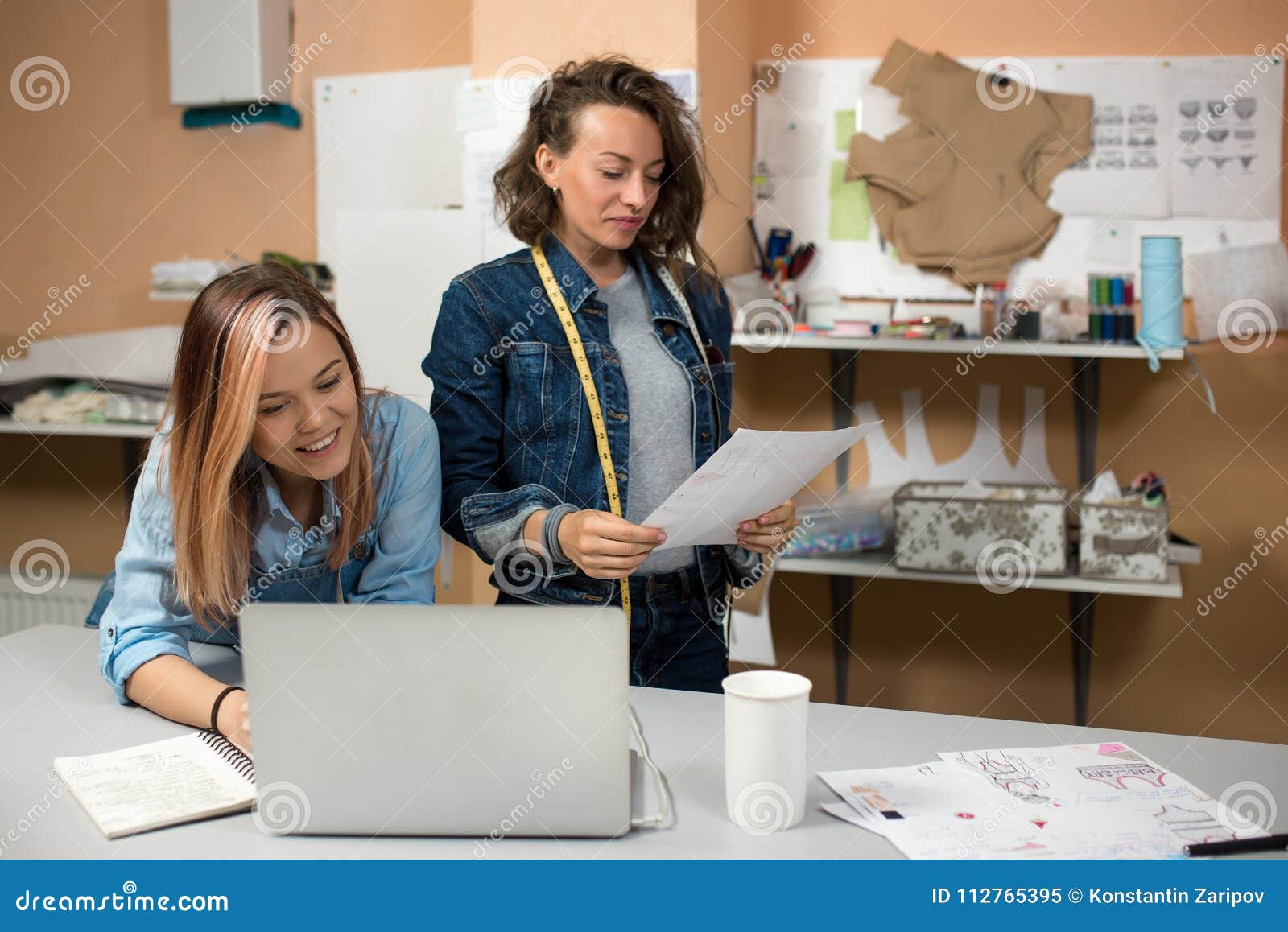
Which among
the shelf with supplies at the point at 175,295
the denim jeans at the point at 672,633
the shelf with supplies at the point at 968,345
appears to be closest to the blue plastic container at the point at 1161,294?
the shelf with supplies at the point at 968,345

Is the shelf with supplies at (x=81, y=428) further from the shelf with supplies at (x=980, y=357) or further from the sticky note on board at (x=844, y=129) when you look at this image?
the sticky note on board at (x=844, y=129)

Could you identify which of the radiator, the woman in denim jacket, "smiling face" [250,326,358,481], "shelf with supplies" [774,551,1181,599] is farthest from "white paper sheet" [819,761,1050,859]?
the radiator

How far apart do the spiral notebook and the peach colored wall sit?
5.64ft

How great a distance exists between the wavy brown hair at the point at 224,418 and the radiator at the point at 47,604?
207cm

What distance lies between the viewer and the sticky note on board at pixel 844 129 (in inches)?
108

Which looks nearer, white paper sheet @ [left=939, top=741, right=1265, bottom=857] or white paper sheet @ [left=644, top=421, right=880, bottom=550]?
white paper sheet @ [left=939, top=741, right=1265, bottom=857]

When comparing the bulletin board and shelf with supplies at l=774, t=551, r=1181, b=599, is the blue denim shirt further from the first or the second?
the bulletin board

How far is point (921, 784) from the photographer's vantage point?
1.17m

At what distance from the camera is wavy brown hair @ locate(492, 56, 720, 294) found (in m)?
1.62

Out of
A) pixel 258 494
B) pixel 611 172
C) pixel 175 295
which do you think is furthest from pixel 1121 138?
pixel 175 295

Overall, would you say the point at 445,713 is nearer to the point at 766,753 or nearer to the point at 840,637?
the point at 766,753

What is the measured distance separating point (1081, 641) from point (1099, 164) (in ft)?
3.63

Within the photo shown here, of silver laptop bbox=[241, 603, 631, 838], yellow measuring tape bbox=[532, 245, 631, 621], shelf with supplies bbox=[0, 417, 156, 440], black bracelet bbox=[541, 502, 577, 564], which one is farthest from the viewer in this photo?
shelf with supplies bbox=[0, 417, 156, 440]

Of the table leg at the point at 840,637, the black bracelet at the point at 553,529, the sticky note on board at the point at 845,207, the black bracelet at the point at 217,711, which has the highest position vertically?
the sticky note on board at the point at 845,207
